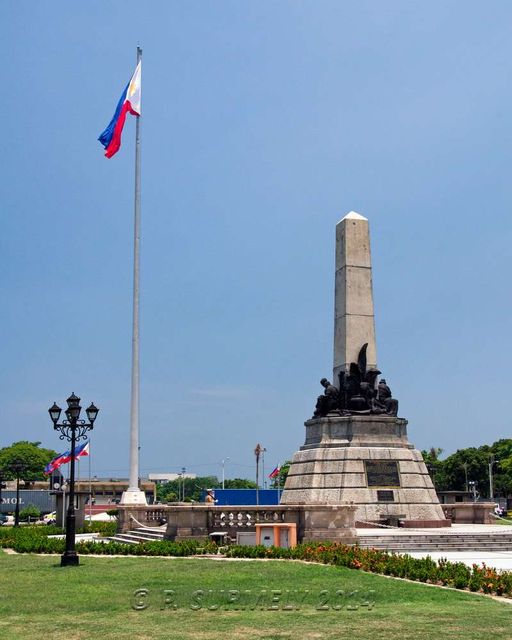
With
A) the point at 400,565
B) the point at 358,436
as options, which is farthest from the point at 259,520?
the point at 358,436

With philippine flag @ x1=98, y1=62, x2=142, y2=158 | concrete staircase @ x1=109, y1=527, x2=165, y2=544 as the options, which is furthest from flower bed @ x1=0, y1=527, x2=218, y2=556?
philippine flag @ x1=98, y1=62, x2=142, y2=158

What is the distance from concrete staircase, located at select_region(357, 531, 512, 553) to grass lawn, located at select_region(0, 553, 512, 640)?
5688 millimetres

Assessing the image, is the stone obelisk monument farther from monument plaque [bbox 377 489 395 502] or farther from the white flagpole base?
the white flagpole base

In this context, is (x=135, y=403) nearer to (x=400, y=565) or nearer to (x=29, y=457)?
(x=400, y=565)

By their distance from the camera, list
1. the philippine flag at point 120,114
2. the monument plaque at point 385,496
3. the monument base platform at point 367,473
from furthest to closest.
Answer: the philippine flag at point 120,114, the monument plaque at point 385,496, the monument base platform at point 367,473

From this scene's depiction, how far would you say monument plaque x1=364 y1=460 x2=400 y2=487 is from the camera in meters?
30.3

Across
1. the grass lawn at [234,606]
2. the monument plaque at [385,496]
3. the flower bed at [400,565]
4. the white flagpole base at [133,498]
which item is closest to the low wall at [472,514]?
the monument plaque at [385,496]

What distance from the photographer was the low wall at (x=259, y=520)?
71.5ft

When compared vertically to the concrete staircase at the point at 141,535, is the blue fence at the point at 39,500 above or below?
below

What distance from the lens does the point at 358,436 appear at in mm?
31312

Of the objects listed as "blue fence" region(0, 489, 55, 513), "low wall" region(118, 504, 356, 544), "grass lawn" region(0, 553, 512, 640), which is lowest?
"blue fence" region(0, 489, 55, 513)

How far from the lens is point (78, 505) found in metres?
38.1

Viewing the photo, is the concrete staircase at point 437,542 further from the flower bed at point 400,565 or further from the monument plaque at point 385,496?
the monument plaque at point 385,496

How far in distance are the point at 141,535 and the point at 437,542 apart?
8.77 m
